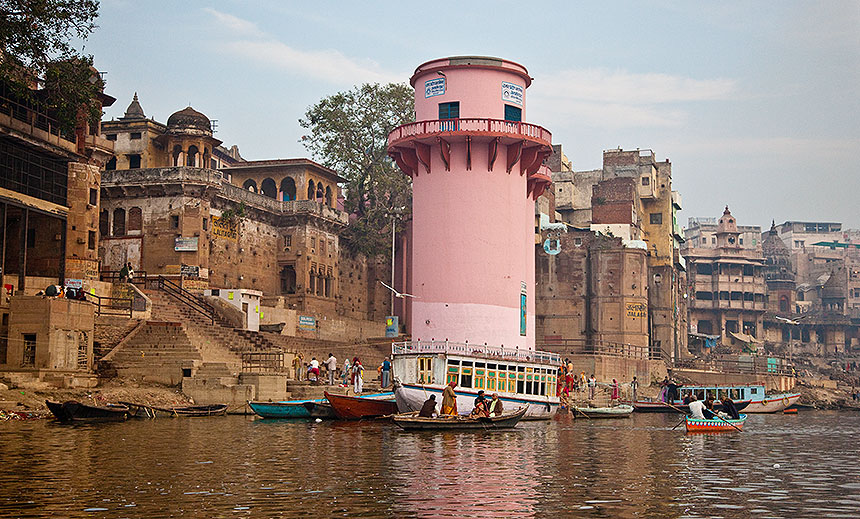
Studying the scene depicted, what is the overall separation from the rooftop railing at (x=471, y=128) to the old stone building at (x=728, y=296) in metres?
64.4

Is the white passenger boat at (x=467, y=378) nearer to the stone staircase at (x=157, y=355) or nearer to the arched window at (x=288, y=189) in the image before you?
the stone staircase at (x=157, y=355)

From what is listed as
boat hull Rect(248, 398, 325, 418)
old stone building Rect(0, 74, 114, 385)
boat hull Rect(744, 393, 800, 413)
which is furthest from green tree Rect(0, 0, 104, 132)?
boat hull Rect(744, 393, 800, 413)

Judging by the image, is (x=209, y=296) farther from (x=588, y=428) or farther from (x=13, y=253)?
(x=588, y=428)

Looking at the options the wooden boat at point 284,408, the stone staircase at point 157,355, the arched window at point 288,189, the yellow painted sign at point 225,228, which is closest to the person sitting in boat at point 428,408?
the wooden boat at point 284,408

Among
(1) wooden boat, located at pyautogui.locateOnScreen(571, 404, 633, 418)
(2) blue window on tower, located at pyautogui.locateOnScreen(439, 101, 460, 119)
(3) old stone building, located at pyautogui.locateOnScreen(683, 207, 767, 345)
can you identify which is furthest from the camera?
(3) old stone building, located at pyautogui.locateOnScreen(683, 207, 767, 345)

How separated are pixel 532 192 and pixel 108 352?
67.8 ft

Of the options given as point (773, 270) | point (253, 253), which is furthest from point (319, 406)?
point (773, 270)

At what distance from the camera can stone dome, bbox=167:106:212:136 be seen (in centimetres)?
5231

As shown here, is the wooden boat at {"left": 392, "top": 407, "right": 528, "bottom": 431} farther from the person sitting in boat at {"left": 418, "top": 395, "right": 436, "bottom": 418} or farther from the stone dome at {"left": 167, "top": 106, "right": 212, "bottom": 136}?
the stone dome at {"left": 167, "top": 106, "right": 212, "bottom": 136}

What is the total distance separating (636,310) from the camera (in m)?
64.4

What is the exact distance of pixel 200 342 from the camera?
3641 centimetres

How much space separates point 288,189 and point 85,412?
32285 mm

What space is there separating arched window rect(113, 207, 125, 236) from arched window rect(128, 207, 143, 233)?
0.48 metres

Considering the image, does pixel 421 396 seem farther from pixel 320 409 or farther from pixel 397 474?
pixel 397 474
